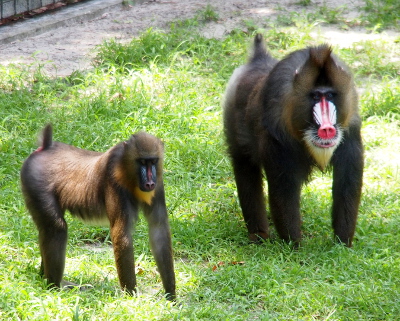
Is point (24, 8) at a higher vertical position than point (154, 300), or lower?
higher

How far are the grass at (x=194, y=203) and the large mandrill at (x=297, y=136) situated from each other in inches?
10.4

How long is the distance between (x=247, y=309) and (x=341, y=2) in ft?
21.6

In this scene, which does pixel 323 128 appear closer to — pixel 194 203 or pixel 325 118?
pixel 325 118

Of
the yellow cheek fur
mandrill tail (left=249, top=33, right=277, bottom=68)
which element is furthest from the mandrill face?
the yellow cheek fur

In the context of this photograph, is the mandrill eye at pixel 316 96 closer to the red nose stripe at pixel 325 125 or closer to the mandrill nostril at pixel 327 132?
the red nose stripe at pixel 325 125

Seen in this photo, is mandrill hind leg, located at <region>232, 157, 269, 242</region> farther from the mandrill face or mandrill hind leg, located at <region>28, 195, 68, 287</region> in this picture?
mandrill hind leg, located at <region>28, 195, 68, 287</region>

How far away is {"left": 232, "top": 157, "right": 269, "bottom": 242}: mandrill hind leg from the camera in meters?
5.59

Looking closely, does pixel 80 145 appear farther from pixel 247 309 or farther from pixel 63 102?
pixel 247 309

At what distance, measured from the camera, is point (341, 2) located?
1005 centimetres

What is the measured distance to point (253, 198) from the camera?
5.59 m

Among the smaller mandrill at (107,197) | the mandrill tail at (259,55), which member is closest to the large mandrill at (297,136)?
the mandrill tail at (259,55)

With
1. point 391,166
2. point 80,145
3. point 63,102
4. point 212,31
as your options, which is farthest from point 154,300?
point 212,31

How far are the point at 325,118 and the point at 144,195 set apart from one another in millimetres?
1309

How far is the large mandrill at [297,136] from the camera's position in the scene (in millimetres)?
4812
